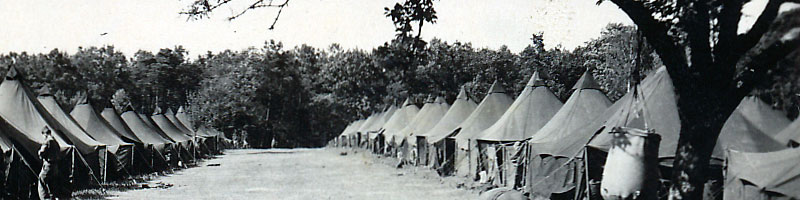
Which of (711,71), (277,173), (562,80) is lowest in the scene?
(277,173)

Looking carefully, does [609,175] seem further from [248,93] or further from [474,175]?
[248,93]

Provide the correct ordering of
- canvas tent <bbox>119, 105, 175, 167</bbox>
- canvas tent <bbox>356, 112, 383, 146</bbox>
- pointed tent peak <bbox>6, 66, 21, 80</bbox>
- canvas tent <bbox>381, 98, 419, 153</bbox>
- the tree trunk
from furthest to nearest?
canvas tent <bbox>356, 112, 383, 146</bbox>
canvas tent <bbox>381, 98, 419, 153</bbox>
canvas tent <bbox>119, 105, 175, 167</bbox>
pointed tent peak <bbox>6, 66, 21, 80</bbox>
the tree trunk

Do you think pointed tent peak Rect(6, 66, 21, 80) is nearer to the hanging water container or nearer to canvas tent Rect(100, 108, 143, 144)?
canvas tent Rect(100, 108, 143, 144)

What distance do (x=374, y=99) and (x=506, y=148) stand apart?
58373mm

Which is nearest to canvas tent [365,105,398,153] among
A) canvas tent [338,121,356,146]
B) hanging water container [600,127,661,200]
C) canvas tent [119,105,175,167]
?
canvas tent [338,121,356,146]

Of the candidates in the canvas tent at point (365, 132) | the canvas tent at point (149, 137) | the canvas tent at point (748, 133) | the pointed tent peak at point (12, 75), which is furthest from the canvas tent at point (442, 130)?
the canvas tent at point (365, 132)

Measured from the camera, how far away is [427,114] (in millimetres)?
36719

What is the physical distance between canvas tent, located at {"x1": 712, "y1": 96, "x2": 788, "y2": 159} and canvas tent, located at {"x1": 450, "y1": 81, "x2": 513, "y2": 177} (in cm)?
1078

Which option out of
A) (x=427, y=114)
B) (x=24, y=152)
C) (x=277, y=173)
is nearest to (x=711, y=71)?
(x=24, y=152)

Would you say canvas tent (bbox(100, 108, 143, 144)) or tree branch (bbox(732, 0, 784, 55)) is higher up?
tree branch (bbox(732, 0, 784, 55))

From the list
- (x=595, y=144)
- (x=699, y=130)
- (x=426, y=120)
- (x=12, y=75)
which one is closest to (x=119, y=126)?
(x=12, y=75)

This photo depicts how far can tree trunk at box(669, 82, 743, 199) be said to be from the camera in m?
7.62

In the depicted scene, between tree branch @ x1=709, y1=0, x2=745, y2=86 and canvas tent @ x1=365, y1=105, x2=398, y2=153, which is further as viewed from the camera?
canvas tent @ x1=365, y1=105, x2=398, y2=153

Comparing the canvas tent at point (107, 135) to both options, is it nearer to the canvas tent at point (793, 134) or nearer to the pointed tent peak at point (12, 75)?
the pointed tent peak at point (12, 75)
